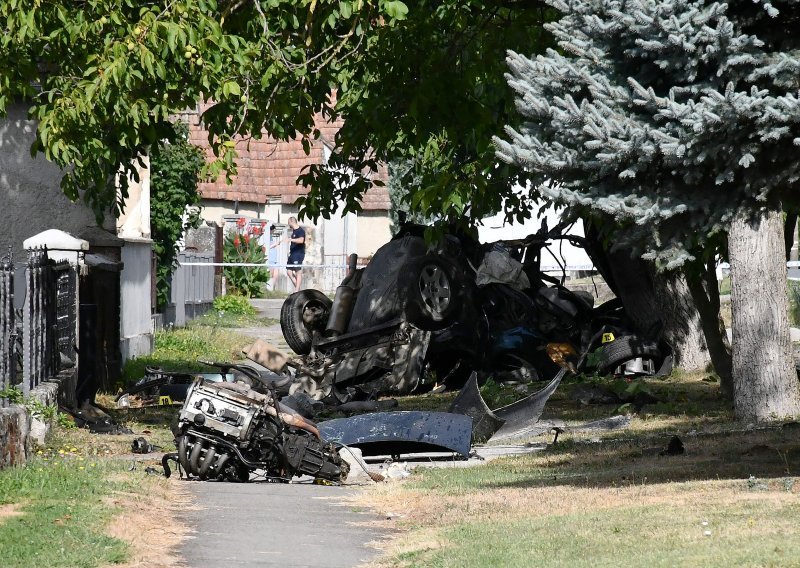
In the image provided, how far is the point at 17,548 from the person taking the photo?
288 inches

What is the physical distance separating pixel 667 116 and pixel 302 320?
11495mm

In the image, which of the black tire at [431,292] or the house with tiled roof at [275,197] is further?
the house with tiled roof at [275,197]

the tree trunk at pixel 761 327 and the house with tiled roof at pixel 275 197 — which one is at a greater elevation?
the house with tiled roof at pixel 275 197

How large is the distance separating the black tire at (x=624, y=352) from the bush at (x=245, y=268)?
20297 mm

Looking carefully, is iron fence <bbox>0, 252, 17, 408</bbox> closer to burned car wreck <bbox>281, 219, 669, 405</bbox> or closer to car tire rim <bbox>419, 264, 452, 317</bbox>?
burned car wreck <bbox>281, 219, 669, 405</bbox>

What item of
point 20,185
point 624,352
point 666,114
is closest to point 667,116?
point 666,114

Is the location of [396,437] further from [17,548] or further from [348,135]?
[17,548]

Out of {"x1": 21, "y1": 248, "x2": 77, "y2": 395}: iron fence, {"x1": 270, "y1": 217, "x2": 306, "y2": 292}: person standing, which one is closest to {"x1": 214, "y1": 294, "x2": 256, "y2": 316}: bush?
{"x1": 270, "y1": 217, "x2": 306, "y2": 292}: person standing

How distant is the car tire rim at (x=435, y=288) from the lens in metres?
18.3

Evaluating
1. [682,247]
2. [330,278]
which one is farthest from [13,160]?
[330,278]

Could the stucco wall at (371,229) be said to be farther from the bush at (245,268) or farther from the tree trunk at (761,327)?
the tree trunk at (761,327)

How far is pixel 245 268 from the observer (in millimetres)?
38594

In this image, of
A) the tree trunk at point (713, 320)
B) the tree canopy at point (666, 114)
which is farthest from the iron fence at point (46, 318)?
the tree trunk at point (713, 320)

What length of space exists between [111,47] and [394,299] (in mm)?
6605
